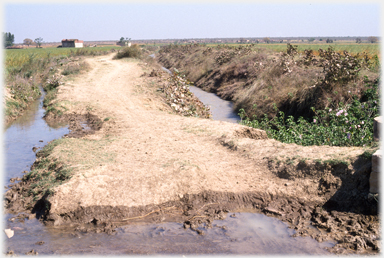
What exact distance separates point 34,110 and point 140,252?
12611mm

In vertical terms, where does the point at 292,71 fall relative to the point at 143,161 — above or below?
above

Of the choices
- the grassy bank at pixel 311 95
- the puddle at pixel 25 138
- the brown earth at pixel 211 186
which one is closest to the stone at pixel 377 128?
the brown earth at pixel 211 186

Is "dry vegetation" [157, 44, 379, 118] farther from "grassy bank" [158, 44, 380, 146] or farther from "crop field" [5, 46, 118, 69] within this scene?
"crop field" [5, 46, 118, 69]

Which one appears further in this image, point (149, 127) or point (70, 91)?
point (70, 91)

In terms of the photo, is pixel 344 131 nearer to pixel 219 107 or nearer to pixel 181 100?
pixel 181 100

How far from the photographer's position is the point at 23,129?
12211 millimetres

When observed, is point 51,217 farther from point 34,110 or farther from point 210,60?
point 210,60

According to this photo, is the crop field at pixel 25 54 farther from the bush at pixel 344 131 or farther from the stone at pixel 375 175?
the stone at pixel 375 175

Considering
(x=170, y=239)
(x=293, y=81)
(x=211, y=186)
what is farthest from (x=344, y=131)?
(x=293, y=81)

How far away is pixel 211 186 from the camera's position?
21.3 feet

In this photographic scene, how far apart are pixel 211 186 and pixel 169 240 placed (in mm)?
1586

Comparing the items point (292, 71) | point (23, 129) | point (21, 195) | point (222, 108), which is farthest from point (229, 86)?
point (21, 195)

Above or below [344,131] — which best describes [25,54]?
above

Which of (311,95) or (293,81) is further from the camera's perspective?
(293,81)
